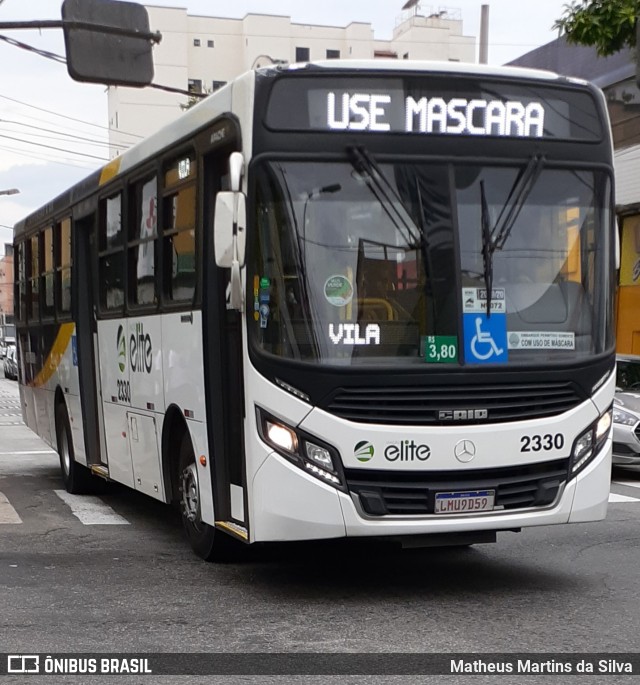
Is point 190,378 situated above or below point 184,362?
below

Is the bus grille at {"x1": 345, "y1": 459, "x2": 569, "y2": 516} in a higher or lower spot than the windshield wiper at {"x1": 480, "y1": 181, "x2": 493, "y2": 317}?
lower

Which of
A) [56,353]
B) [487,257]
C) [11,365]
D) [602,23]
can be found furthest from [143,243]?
[11,365]

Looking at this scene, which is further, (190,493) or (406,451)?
(190,493)

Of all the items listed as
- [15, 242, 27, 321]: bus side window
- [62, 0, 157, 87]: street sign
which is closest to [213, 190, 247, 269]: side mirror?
[62, 0, 157, 87]: street sign

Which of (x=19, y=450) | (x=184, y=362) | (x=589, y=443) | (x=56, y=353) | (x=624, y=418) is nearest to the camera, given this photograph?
(x=589, y=443)

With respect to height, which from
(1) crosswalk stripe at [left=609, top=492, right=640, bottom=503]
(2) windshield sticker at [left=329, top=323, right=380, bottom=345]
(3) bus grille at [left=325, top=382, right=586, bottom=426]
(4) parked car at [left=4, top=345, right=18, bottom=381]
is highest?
(2) windshield sticker at [left=329, top=323, right=380, bottom=345]

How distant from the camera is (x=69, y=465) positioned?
13617 mm

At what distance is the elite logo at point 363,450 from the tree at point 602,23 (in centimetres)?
1146

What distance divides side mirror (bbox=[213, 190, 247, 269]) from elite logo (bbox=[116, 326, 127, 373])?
3.45 metres

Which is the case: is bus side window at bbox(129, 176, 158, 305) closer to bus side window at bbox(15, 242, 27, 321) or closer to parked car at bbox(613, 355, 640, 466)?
bus side window at bbox(15, 242, 27, 321)

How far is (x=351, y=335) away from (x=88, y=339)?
18.1ft

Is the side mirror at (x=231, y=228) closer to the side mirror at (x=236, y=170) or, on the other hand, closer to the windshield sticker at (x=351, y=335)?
the side mirror at (x=236, y=170)

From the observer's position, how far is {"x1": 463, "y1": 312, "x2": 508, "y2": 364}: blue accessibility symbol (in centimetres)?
762

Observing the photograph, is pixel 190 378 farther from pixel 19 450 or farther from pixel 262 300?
pixel 19 450
